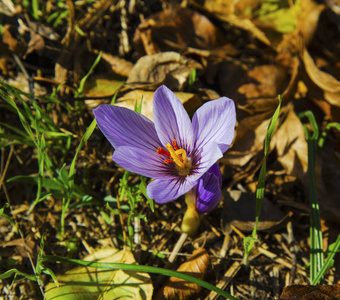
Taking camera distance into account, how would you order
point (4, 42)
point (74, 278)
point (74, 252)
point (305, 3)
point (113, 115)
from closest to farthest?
1. point (113, 115)
2. point (74, 278)
3. point (74, 252)
4. point (4, 42)
5. point (305, 3)

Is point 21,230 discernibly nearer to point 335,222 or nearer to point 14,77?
point 14,77

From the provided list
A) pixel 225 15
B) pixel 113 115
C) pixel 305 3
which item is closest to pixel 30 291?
pixel 113 115

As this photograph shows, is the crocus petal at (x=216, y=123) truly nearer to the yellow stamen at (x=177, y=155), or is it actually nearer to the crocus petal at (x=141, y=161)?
the yellow stamen at (x=177, y=155)

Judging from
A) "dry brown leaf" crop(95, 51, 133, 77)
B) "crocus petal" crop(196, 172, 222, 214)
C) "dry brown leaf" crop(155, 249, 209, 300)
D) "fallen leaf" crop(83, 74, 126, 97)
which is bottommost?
"dry brown leaf" crop(155, 249, 209, 300)

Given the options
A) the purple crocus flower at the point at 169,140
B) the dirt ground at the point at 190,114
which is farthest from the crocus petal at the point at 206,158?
the dirt ground at the point at 190,114

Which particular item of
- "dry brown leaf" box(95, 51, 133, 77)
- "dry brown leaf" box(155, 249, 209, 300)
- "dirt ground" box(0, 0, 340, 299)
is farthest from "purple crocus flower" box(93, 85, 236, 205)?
"dry brown leaf" box(95, 51, 133, 77)

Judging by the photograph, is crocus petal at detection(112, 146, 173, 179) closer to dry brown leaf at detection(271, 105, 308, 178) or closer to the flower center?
the flower center

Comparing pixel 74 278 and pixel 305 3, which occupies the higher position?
pixel 305 3
